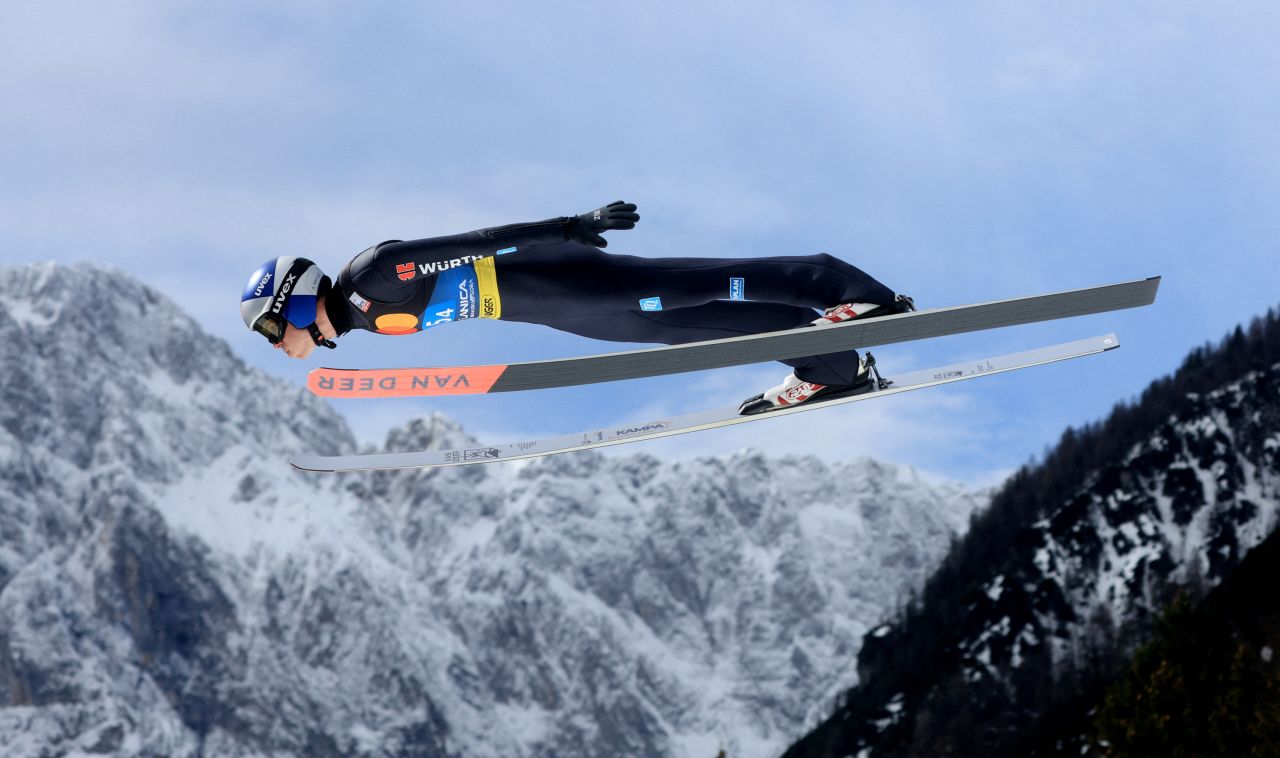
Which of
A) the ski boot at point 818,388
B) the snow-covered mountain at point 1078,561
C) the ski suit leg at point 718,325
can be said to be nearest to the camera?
the ski suit leg at point 718,325

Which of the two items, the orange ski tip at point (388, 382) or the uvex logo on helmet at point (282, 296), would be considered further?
the orange ski tip at point (388, 382)

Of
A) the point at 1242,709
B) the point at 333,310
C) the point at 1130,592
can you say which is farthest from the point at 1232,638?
the point at 333,310

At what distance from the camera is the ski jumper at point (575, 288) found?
33.3ft

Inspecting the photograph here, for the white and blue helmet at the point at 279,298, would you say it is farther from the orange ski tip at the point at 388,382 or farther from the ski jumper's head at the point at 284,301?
the orange ski tip at the point at 388,382

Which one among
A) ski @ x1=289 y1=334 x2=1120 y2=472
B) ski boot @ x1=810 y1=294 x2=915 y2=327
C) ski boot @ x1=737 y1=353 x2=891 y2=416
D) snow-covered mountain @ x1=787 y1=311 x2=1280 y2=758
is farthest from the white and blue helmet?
snow-covered mountain @ x1=787 y1=311 x2=1280 y2=758

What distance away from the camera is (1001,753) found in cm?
10169

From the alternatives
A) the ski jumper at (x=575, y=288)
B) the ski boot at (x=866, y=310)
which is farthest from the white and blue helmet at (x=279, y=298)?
the ski boot at (x=866, y=310)

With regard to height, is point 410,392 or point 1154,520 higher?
point 1154,520

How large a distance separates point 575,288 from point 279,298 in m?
2.43

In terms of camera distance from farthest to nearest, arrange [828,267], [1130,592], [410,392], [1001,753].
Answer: [1130,592] → [1001,753] → [410,392] → [828,267]

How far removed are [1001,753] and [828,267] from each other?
9984 centimetres

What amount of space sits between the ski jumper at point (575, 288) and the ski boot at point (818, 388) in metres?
0.39

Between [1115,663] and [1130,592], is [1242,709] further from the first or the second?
[1130,592]

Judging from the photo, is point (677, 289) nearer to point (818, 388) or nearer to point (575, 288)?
point (575, 288)
